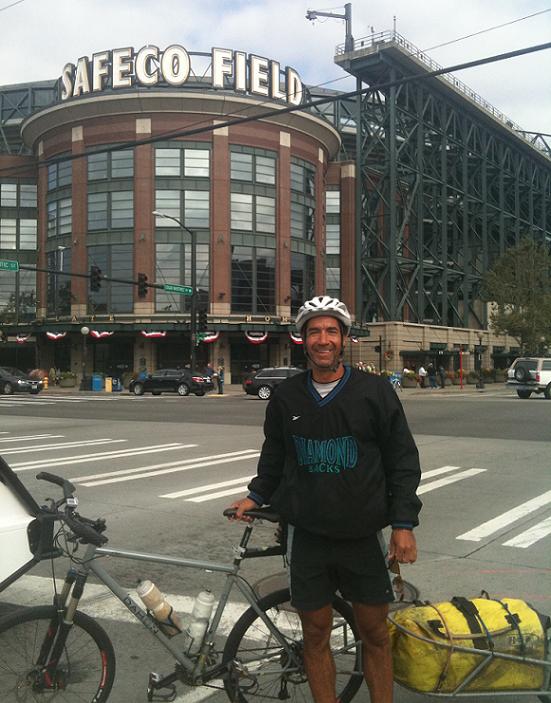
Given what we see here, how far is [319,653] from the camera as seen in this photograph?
9.87ft

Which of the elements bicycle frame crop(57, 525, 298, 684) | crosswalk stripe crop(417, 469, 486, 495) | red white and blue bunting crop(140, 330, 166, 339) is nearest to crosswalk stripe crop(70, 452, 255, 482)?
crosswalk stripe crop(417, 469, 486, 495)

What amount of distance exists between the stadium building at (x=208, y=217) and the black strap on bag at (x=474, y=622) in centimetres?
3834

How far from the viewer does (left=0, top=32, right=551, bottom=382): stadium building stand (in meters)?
47.6

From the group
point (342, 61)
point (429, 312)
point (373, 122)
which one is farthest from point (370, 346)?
point (342, 61)

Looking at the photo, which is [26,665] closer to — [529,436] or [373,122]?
[529,436]

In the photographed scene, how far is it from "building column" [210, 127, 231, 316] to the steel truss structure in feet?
48.3

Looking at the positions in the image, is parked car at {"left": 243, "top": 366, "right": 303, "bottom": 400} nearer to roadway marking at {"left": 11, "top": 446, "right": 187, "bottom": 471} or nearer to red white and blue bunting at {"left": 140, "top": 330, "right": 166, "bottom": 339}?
red white and blue bunting at {"left": 140, "top": 330, "right": 166, "bottom": 339}

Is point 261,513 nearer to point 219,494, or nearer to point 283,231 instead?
point 219,494

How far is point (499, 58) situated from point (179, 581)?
8.47 metres

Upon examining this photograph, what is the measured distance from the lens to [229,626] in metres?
4.34

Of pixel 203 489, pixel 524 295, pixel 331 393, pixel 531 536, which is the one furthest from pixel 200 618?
pixel 524 295

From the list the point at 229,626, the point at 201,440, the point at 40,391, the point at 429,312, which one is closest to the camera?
the point at 229,626

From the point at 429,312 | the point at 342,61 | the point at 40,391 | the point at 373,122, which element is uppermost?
the point at 342,61

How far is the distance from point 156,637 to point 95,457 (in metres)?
9.81
